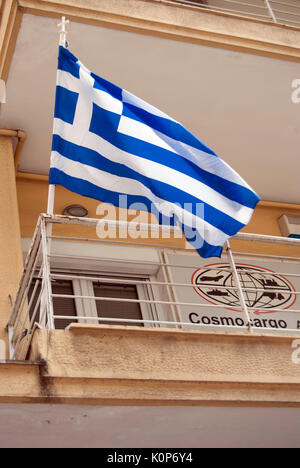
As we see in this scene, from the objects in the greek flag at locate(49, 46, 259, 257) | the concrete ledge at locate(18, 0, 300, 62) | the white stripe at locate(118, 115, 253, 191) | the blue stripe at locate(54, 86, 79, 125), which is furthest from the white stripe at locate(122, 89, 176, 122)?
the concrete ledge at locate(18, 0, 300, 62)

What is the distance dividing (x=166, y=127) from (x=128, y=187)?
19.6 inches

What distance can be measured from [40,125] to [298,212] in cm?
292

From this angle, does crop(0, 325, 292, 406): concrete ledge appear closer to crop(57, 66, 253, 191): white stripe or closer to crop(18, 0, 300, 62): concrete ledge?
crop(57, 66, 253, 191): white stripe

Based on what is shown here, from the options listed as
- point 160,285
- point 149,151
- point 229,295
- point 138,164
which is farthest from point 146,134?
point 229,295

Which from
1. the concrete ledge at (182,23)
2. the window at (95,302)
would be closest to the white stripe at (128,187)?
the window at (95,302)

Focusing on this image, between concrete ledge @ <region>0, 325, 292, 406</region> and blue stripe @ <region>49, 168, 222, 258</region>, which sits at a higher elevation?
blue stripe @ <region>49, 168, 222, 258</region>

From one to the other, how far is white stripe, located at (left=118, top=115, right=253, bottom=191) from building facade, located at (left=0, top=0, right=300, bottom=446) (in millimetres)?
497

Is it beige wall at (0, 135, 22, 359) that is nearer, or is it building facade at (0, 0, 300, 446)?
building facade at (0, 0, 300, 446)

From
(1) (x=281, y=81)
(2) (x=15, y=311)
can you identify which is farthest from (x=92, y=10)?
(2) (x=15, y=311)

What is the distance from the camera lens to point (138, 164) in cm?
416

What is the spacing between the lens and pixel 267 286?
614 centimetres

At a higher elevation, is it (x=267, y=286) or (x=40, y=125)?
(x=40, y=125)

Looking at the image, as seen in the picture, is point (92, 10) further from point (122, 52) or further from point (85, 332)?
point (85, 332)

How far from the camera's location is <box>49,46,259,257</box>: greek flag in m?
4.07
